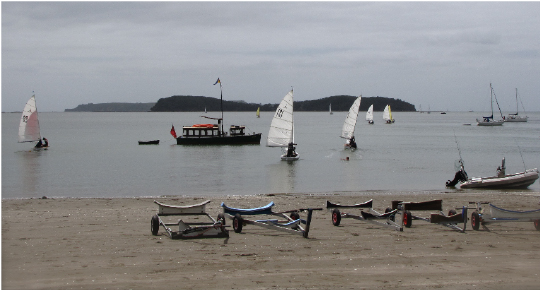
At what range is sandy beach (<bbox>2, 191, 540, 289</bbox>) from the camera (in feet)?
26.6

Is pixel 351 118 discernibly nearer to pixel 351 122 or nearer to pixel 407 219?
pixel 351 122

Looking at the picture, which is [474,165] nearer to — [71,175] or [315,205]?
[315,205]

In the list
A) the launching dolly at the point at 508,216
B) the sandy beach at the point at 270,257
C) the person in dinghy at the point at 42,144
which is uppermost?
the launching dolly at the point at 508,216

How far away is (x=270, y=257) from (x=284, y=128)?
36.5 metres

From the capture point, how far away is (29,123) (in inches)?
2227

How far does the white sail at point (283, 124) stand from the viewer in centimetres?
4522

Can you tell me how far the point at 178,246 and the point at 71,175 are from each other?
27793 mm

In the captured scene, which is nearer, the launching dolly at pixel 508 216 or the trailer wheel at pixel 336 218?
the launching dolly at pixel 508 216

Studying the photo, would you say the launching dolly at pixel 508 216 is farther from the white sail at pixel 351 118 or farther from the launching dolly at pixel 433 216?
the white sail at pixel 351 118

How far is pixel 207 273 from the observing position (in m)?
8.51

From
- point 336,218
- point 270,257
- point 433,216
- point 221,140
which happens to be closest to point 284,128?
point 221,140

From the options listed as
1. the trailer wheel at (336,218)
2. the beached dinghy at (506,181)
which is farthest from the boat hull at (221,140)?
the trailer wheel at (336,218)

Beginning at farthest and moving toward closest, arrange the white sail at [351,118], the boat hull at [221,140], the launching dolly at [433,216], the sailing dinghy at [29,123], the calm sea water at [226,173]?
the boat hull at [221,140] < the white sail at [351,118] < the sailing dinghy at [29,123] < the calm sea water at [226,173] < the launching dolly at [433,216]

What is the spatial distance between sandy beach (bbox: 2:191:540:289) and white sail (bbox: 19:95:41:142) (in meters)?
47.2
